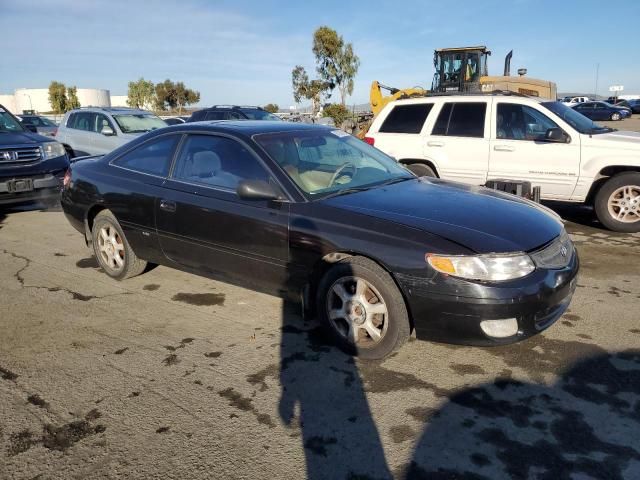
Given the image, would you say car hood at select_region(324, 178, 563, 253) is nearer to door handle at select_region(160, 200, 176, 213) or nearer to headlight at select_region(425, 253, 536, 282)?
headlight at select_region(425, 253, 536, 282)

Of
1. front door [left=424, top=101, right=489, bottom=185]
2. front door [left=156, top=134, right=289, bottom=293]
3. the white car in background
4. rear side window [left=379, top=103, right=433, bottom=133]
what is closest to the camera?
front door [left=156, top=134, right=289, bottom=293]

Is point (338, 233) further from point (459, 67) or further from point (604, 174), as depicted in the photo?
point (459, 67)

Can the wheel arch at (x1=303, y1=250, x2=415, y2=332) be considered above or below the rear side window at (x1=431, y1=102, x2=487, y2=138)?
below

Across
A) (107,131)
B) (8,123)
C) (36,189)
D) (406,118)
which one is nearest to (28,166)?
(36,189)

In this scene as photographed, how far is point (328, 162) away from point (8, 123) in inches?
290

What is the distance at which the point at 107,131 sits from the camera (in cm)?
1065

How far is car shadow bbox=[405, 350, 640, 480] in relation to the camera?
7.61ft

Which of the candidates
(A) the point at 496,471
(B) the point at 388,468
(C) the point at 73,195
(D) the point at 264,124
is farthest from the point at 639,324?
(C) the point at 73,195

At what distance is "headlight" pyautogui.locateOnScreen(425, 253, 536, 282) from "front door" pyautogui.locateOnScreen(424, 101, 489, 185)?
431 centimetres

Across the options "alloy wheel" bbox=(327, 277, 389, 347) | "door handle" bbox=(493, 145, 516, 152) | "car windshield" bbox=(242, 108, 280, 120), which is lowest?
"alloy wheel" bbox=(327, 277, 389, 347)

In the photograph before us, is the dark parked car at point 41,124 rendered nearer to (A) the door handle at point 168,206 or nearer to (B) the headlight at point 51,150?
(B) the headlight at point 51,150

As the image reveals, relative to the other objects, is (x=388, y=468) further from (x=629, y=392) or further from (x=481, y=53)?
(x=481, y=53)

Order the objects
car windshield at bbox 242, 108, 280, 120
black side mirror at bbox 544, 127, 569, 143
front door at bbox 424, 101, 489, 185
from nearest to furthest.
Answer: black side mirror at bbox 544, 127, 569, 143 < front door at bbox 424, 101, 489, 185 < car windshield at bbox 242, 108, 280, 120

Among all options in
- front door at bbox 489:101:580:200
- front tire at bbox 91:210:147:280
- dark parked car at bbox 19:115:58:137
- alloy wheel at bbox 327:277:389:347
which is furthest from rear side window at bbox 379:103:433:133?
dark parked car at bbox 19:115:58:137
